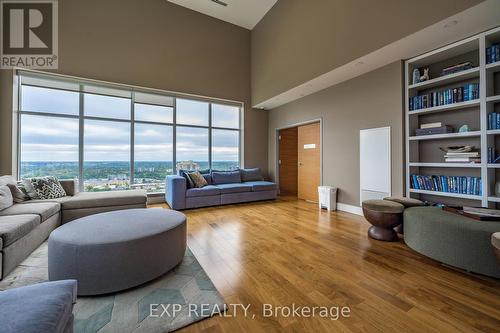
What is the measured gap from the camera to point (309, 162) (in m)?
5.38

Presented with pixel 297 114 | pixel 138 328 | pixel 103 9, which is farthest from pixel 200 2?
pixel 138 328

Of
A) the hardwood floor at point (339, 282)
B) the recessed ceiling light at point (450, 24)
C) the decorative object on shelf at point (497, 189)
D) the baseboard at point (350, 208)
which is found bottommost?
the hardwood floor at point (339, 282)

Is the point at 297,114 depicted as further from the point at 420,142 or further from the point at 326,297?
the point at 326,297

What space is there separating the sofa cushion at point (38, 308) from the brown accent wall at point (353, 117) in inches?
164

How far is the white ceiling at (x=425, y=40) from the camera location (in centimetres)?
231

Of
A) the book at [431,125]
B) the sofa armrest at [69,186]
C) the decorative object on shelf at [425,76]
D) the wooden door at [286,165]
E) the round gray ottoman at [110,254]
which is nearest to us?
the round gray ottoman at [110,254]

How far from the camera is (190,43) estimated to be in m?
5.48

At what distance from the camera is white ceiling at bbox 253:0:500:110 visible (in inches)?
91.1

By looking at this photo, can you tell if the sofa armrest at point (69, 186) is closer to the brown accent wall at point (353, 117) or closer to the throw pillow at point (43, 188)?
the throw pillow at point (43, 188)

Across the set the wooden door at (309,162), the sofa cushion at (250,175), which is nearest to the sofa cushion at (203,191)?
the sofa cushion at (250,175)

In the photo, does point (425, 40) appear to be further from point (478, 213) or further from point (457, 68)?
point (478, 213)

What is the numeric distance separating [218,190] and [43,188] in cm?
301

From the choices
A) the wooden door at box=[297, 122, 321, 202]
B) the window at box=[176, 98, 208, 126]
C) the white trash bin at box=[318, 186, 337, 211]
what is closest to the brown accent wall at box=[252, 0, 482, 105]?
the wooden door at box=[297, 122, 321, 202]

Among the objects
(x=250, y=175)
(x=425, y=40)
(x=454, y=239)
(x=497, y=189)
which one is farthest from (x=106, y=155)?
(x=497, y=189)
